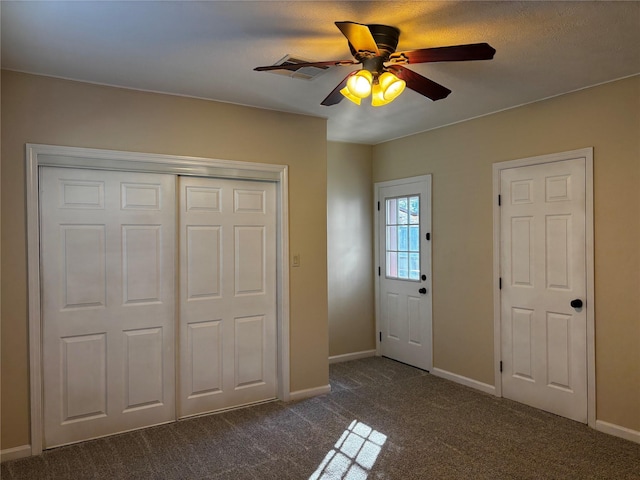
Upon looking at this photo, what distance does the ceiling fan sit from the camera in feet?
6.82

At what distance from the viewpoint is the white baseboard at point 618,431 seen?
123 inches

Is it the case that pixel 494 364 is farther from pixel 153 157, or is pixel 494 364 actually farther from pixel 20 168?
pixel 20 168

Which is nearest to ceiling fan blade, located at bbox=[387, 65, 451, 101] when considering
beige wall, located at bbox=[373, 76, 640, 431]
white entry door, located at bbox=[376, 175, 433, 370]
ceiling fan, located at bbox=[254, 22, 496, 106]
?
ceiling fan, located at bbox=[254, 22, 496, 106]

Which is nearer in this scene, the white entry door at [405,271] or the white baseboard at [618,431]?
the white baseboard at [618,431]

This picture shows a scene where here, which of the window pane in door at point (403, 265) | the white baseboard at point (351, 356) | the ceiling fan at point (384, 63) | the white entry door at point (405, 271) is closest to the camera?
the ceiling fan at point (384, 63)

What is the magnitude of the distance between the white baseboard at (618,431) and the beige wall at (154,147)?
2.16 metres

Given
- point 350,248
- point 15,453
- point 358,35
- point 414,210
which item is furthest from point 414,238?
point 15,453

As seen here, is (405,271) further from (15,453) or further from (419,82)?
(15,453)

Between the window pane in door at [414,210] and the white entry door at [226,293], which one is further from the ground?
the window pane in door at [414,210]

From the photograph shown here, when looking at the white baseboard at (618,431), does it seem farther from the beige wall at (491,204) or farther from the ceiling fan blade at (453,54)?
the ceiling fan blade at (453,54)

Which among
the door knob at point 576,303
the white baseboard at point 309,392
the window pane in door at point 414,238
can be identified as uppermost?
the window pane in door at point 414,238

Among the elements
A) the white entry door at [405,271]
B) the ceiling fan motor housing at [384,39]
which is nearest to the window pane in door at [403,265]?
the white entry door at [405,271]

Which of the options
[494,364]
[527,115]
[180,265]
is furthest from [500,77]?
[180,265]

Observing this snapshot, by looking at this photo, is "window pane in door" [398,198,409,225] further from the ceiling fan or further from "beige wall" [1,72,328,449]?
the ceiling fan
